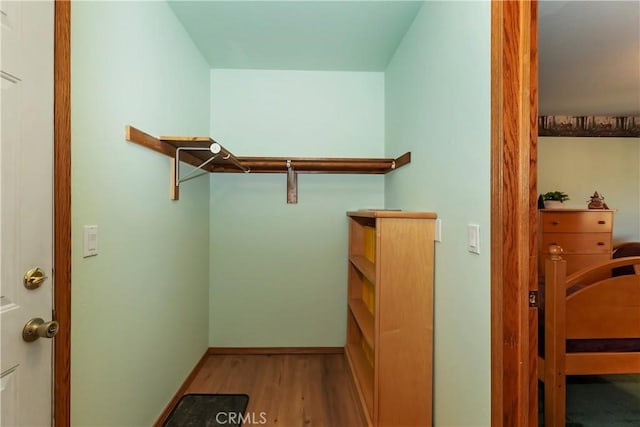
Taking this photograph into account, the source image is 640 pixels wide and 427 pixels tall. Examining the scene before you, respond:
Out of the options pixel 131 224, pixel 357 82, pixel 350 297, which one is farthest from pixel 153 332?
pixel 357 82

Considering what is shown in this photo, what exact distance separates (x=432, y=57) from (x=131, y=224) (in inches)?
67.7

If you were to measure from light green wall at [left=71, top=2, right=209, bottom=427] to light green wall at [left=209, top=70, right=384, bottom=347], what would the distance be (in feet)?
1.47

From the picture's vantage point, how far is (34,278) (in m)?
0.89

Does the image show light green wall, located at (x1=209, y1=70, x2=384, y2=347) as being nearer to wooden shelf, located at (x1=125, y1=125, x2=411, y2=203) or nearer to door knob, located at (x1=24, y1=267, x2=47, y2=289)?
wooden shelf, located at (x1=125, y1=125, x2=411, y2=203)

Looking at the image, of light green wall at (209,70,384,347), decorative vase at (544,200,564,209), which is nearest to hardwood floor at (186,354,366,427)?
light green wall at (209,70,384,347)

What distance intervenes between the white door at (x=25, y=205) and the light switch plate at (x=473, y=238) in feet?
4.65

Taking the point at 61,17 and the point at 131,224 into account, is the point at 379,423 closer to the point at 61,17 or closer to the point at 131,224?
the point at 131,224

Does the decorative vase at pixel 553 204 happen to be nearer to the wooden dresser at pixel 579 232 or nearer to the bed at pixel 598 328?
the wooden dresser at pixel 579 232

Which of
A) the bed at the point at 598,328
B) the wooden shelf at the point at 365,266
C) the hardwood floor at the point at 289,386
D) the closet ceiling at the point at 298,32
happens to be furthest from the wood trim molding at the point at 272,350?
the closet ceiling at the point at 298,32

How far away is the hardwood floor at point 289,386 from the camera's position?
1.92 metres

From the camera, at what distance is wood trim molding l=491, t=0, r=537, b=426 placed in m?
1.03

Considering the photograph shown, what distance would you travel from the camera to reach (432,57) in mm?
1650

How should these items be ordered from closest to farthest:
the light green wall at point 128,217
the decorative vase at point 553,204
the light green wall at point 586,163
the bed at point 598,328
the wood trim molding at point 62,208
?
1. the wood trim molding at point 62,208
2. the light green wall at point 128,217
3. the bed at point 598,328
4. the decorative vase at point 553,204
5. the light green wall at point 586,163

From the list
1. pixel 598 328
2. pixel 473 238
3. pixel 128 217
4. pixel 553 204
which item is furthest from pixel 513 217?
pixel 553 204
